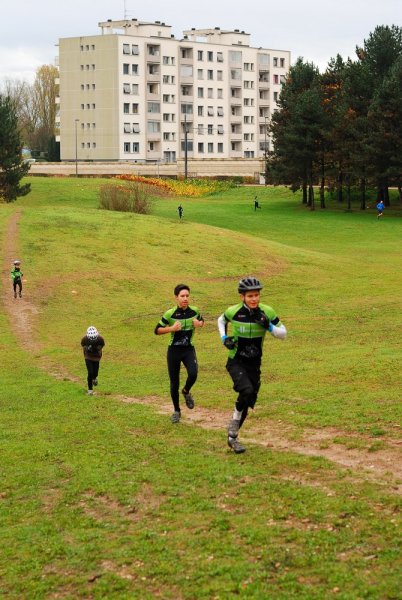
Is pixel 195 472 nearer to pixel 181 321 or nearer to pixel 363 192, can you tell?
pixel 181 321

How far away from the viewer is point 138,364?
27.3 meters

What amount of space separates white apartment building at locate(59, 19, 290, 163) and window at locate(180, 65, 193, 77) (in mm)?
183

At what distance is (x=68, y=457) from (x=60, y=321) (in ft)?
78.1

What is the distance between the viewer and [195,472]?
12.0m

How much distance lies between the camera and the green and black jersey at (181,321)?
595 inches

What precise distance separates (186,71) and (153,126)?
1307 cm

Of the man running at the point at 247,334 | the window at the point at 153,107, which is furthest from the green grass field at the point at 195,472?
the window at the point at 153,107

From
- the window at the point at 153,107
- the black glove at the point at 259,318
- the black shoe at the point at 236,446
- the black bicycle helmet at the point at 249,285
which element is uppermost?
the window at the point at 153,107

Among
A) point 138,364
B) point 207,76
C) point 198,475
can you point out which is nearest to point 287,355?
point 138,364

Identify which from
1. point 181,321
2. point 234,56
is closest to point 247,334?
point 181,321

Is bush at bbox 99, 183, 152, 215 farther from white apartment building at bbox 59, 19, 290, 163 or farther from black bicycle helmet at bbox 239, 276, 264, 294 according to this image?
white apartment building at bbox 59, 19, 290, 163

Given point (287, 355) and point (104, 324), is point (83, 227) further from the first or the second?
point (287, 355)

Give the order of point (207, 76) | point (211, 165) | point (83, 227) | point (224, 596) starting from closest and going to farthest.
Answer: point (224, 596) < point (83, 227) < point (211, 165) < point (207, 76)

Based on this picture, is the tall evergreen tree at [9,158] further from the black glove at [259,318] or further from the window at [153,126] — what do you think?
the window at [153,126]
